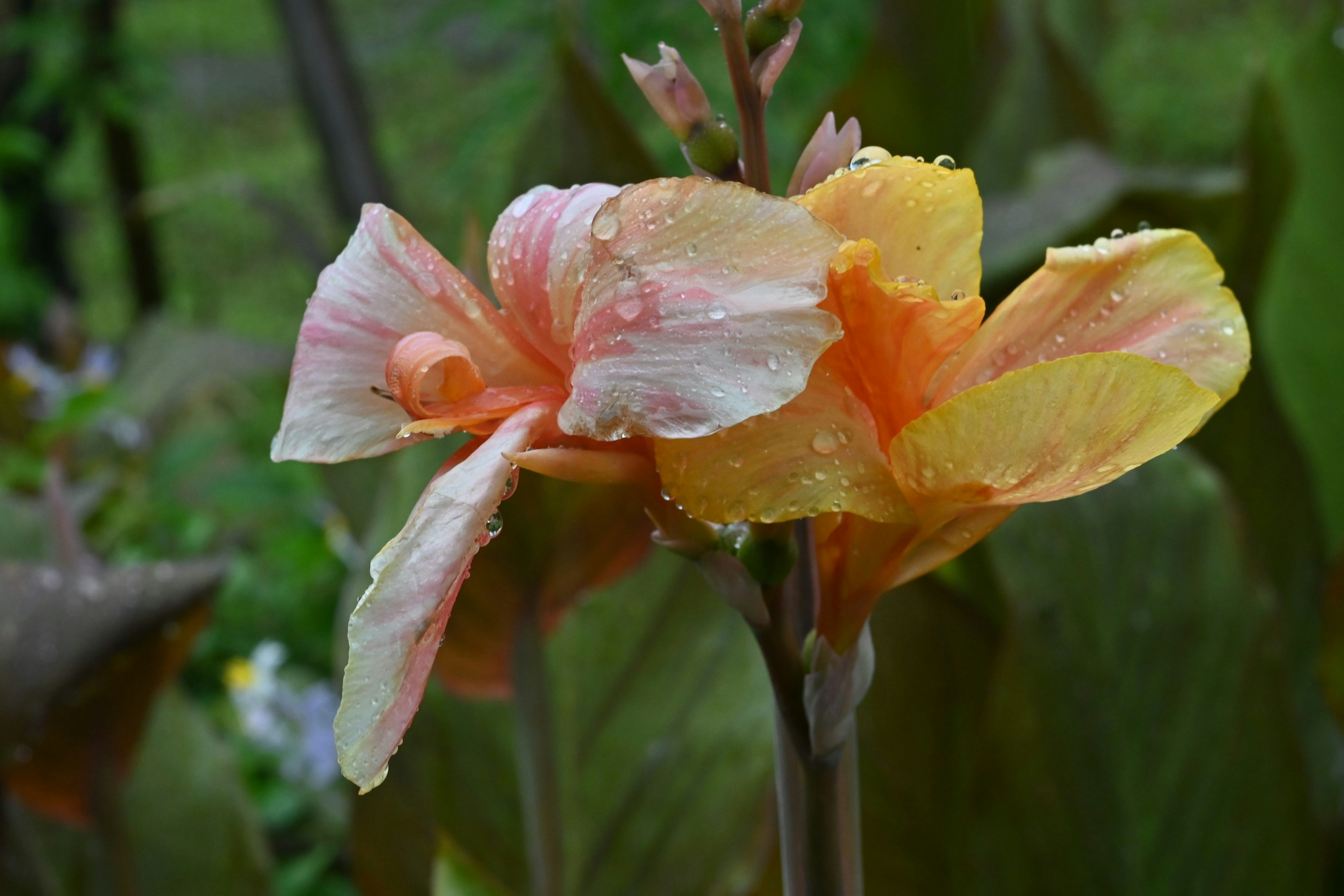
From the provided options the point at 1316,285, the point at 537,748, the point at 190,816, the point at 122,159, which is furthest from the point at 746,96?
the point at 122,159

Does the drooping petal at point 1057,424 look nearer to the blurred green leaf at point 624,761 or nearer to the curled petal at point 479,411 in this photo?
the curled petal at point 479,411

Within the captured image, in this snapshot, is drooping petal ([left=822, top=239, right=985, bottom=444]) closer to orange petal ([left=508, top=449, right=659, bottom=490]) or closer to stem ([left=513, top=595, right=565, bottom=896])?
orange petal ([left=508, top=449, right=659, bottom=490])

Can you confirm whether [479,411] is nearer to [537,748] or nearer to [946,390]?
[946,390]

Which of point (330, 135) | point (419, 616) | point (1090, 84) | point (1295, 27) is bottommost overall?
point (1295, 27)

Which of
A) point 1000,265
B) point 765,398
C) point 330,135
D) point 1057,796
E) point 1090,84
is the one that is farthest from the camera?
point 330,135

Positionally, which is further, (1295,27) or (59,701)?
(1295,27)

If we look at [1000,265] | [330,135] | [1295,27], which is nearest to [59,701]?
[1000,265]

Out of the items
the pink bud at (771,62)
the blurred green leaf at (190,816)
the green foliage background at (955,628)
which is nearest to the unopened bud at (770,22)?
the pink bud at (771,62)

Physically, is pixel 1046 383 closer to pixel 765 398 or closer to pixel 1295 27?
pixel 765 398
